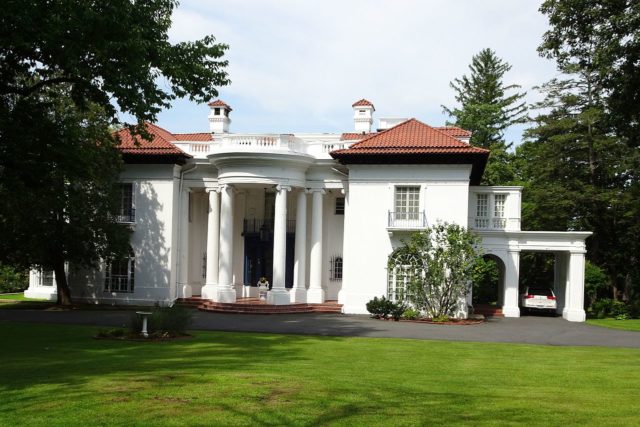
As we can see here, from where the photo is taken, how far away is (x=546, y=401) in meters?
8.80

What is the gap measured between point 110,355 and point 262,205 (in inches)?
788

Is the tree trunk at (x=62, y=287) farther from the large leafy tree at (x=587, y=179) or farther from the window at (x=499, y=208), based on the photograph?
the large leafy tree at (x=587, y=179)

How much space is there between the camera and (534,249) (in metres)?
29.1

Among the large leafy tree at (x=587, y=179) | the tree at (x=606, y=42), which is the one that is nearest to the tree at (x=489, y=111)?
the large leafy tree at (x=587, y=179)

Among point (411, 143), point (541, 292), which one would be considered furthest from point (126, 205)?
point (541, 292)

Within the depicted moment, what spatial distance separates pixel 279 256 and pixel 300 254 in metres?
1.21

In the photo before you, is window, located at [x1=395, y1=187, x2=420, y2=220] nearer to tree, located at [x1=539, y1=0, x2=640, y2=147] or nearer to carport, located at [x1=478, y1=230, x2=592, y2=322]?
carport, located at [x1=478, y1=230, x2=592, y2=322]

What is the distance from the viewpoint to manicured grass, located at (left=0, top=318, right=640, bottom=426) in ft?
24.9

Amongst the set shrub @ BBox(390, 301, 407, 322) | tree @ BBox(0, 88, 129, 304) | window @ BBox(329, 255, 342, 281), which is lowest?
shrub @ BBox(390, 301, 407, 322)

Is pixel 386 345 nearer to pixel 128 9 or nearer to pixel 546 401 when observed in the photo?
pixel 546 401

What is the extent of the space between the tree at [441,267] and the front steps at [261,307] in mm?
4021

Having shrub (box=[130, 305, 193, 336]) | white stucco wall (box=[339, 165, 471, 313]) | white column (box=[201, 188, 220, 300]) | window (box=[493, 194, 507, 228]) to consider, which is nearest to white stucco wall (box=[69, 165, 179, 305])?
white column (box=[201, 188, 220, 300])

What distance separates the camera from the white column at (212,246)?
3039cm

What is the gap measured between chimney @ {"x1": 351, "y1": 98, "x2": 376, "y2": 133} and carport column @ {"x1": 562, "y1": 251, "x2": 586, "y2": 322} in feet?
40.9
